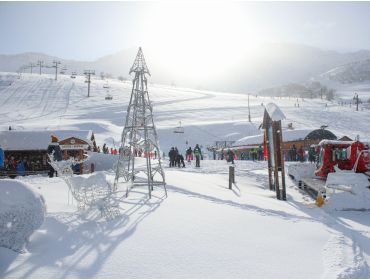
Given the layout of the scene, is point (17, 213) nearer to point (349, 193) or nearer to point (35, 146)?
point (349, 193)

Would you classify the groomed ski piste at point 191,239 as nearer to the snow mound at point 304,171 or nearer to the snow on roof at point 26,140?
the snow mound at point 304,171

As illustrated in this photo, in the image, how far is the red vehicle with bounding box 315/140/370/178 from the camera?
14.8 metres

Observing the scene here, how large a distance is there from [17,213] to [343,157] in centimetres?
1378

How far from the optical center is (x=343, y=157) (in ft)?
51.4

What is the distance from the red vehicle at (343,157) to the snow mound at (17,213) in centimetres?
1253

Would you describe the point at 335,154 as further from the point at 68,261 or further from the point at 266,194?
the point at 68,261

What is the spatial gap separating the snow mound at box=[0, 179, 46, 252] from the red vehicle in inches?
493

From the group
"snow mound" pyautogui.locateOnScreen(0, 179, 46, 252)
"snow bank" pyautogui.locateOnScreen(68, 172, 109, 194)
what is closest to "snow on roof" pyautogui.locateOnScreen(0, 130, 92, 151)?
"snow bank" pyautogui.locateOnScreen(68, 172, 109, 194)

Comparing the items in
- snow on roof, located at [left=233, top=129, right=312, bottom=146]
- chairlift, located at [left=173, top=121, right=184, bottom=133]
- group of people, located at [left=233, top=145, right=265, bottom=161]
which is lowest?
group of people, located at [left=233, top=145, right=265, bottom=161]

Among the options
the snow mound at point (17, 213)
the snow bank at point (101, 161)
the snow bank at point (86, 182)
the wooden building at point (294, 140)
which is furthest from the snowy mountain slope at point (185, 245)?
the wooden building at point (294, 140)

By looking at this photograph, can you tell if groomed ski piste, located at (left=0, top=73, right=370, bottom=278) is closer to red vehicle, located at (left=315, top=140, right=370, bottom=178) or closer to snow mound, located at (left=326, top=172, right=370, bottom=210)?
snow mound, located at (left=326, top=172, right=370, bottom=210)

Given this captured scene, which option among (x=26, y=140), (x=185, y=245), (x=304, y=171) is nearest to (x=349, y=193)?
(x=304, y=171)

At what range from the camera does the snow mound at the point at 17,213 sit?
16.6 feet

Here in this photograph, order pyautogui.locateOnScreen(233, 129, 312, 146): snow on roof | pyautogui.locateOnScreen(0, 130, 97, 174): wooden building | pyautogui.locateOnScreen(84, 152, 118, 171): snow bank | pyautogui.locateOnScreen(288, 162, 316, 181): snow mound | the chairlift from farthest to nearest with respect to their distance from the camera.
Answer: the chairlift < pyautogui.locateOnScreen(233, 129, 312, 146): snow on roof < pyautogui.locateOnScreen(0, 130, 97, 174): wooden building < pyautogui.locateOnScreen(84, 152, 118, 171): snow bank < pyautogui.locateOnScreen(288, 162, 316, 181): snow mound
